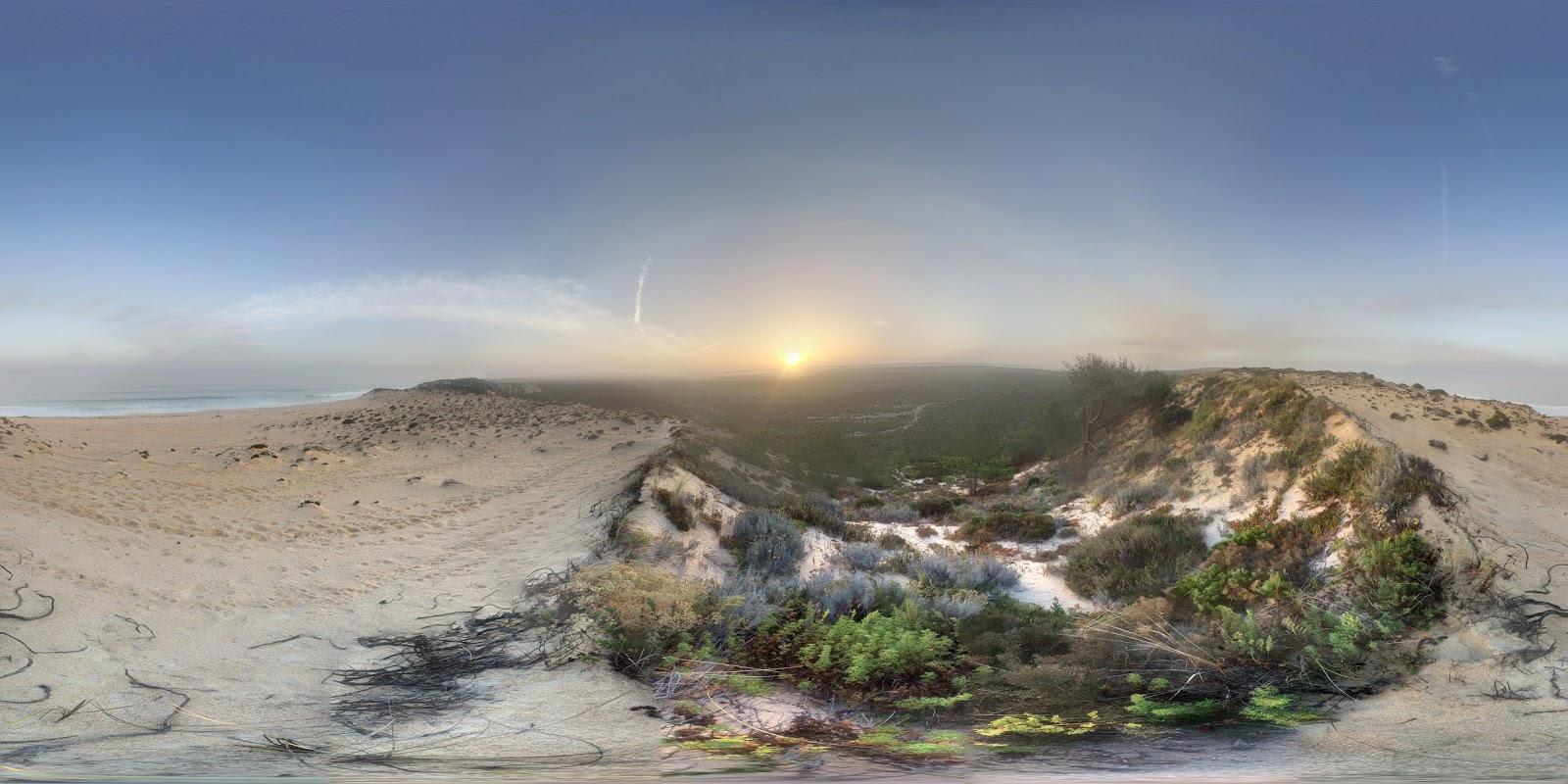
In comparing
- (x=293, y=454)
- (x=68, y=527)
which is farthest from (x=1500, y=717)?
(x=293, y=454)

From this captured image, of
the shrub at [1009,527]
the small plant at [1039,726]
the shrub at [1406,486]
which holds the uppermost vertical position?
the shrub at [1406,486]

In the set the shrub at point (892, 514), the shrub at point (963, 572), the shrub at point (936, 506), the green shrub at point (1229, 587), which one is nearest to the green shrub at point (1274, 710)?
the green shrub at point (1229, 587)

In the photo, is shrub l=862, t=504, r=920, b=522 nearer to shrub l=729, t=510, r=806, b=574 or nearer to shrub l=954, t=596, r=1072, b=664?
shrub l=729, t=510, r=806, b=574

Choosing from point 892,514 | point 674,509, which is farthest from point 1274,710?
point 892,514

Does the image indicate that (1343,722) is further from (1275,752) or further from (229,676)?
(229,676)

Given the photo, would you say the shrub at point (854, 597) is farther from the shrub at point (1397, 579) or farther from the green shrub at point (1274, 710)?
the shrub at point (1397, 579)

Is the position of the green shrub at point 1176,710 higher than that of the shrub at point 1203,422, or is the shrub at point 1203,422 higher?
the shrub at point 1203,422
